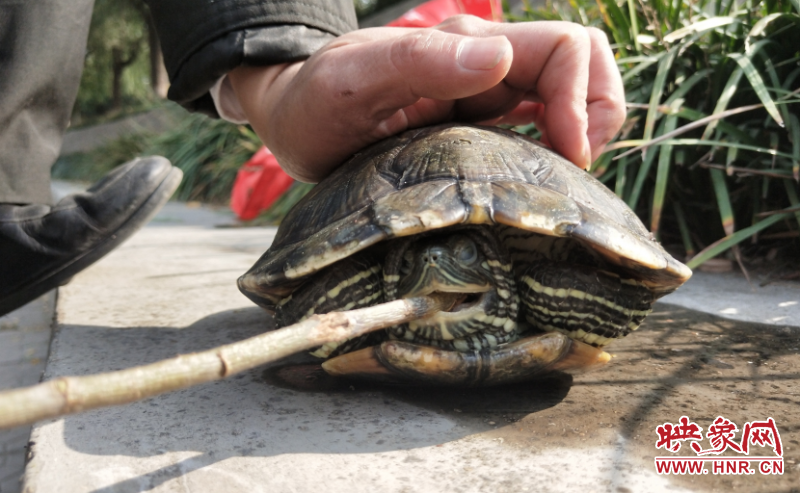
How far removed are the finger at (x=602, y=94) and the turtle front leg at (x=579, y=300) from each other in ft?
2.06

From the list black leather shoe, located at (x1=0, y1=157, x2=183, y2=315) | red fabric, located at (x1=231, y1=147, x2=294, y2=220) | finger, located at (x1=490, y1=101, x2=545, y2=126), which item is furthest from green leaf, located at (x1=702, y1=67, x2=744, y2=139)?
red fabric, located at (x1=231, y1=147, x2=294, y2=220)

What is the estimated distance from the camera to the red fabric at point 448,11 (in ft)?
11.2

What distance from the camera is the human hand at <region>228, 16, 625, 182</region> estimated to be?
1211 mm

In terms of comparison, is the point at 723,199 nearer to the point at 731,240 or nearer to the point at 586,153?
the point at 731,240

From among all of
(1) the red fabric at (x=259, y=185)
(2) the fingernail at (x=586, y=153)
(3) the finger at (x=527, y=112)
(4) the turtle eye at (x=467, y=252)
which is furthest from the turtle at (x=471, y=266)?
(1) the red fabric at (x=259, y=185)

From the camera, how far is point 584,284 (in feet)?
3.65

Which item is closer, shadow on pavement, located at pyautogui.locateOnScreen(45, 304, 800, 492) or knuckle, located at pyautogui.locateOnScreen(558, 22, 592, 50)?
shadow on pavement, located at pyautogui.locateOnScreen(45, 304, 800, 492)

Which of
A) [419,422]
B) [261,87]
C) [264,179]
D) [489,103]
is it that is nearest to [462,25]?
[489,103]

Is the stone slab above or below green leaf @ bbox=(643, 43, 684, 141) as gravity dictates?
below

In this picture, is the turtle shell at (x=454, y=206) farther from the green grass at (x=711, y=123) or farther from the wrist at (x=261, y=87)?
the green grass at (x=711, y=123)

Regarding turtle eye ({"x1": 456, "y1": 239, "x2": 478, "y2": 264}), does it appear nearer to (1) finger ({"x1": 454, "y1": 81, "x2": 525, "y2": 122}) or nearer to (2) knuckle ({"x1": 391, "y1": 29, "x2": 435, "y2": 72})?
(2) knuckle ({"x1": 391, "y1": 29, "x2": 435, "y2": 72})

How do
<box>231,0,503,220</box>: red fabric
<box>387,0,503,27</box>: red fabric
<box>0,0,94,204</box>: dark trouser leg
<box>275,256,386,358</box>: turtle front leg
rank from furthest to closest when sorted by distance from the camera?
<box>231,0,503,220</box>: red fabric < <box>387,0,503,27</box>: red fabric < <box>0,0,94,204</box>: dark trouser leg < <box>275,256,386,358</box>: turtle front leg

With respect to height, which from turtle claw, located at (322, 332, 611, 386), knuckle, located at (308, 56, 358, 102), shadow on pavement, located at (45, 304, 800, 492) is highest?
knuckle, located at (308, 56, 358, 102)

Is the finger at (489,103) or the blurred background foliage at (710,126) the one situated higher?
the finger at (489,103)
